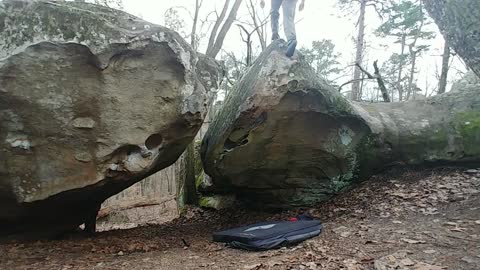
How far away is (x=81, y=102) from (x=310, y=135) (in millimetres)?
3785

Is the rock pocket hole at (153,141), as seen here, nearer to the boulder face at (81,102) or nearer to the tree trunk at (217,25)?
the boulder face at (81,102)

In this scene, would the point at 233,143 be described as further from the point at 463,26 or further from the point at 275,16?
the point at 463,26

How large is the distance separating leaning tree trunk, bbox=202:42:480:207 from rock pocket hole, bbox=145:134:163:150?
1264 millimetres

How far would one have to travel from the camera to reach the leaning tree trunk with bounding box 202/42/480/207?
595 centimetres

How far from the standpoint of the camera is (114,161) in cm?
514

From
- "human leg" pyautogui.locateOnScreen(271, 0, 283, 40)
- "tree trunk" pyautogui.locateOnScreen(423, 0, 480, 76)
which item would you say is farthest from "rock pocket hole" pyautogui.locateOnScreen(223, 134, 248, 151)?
"tree trunk" pyautogui.locateOnScreen(423, 0, 480, 76)

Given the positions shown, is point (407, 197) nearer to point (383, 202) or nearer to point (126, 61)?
point (383, 202)

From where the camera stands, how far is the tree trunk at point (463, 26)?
3.95 metres

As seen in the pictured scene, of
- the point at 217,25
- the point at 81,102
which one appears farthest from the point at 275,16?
the point at 217,25

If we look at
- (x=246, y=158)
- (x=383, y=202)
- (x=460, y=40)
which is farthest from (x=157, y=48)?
(x=383, y=202)

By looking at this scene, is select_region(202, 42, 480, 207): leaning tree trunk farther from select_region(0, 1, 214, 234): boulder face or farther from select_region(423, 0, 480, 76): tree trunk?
select_region(423, 0, 480, 76): tree trunk

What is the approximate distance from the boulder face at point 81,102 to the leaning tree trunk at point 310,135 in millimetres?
1034

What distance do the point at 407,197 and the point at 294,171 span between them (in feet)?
6.41

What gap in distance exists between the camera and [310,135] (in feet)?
21.3
